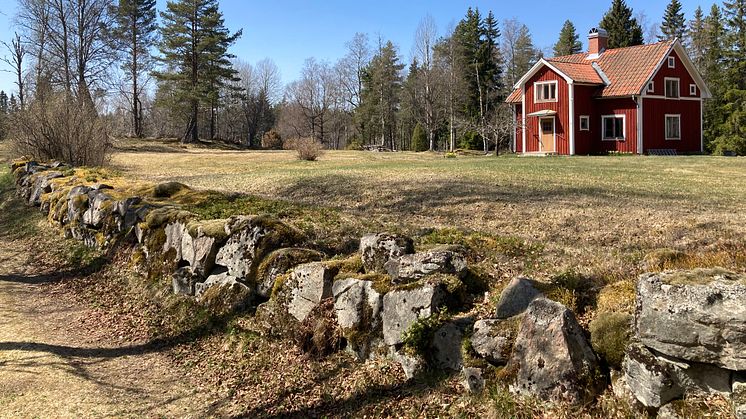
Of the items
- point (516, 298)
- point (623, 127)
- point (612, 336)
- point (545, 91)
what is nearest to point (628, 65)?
point (623, 127)

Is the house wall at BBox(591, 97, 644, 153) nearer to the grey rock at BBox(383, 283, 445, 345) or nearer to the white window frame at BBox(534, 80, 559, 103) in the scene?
the white window frame at BBox(534, 80, 559, 103)

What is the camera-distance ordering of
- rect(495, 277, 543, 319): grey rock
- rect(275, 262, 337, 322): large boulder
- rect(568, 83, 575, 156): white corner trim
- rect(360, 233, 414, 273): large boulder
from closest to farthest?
rect(495, 277, 543, 319): grey rock < rect(360, 233, 414, 273): large boulder < rect(275, 262, 337, 322): large boulder < rect(568, 83, 575, 156): white corner trim

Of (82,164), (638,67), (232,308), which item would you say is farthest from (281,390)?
(638,67)

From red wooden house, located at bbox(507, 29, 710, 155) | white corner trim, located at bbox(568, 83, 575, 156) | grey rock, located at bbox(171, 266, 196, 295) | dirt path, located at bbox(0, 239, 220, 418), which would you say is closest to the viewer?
dirt path, located at bbox(0, 239, 220, 418)

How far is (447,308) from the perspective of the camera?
474cm

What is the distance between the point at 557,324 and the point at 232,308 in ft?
12.6

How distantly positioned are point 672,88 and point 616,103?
342cm

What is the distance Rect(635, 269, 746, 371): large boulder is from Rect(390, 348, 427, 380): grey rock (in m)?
1.68

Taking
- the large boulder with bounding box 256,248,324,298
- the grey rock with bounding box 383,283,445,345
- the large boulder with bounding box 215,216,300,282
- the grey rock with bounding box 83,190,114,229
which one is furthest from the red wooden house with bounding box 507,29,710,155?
the grey rock with bounding box 383,283,445,345

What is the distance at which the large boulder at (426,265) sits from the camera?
5.14 meters

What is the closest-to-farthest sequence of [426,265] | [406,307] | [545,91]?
[406,307]
[426,265]
[545,91]

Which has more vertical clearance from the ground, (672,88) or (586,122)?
(672,88)

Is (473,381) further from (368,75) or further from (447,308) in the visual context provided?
(368,75)

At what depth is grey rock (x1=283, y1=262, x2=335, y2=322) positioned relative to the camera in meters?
5.70
